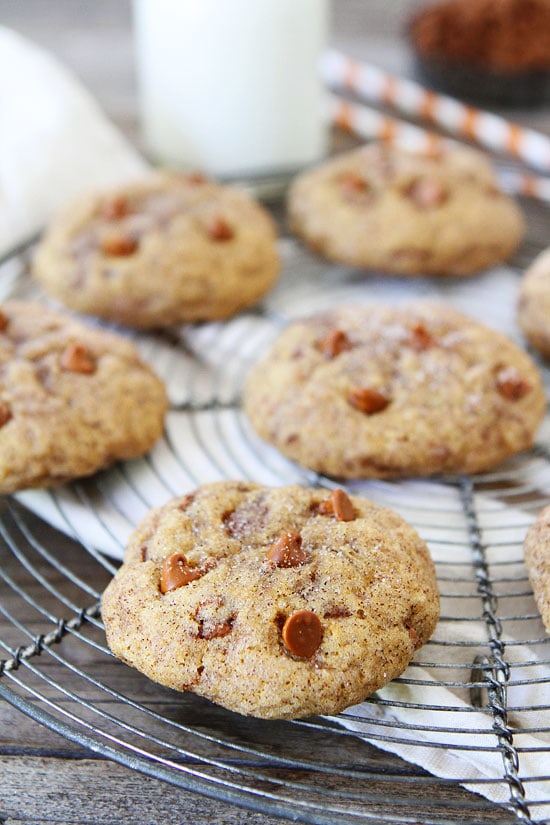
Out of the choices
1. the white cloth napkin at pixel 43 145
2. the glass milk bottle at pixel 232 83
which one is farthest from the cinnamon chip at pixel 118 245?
the glass milk bottle at pixel 232 83

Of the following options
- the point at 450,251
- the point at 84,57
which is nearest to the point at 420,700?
the point at 450,251

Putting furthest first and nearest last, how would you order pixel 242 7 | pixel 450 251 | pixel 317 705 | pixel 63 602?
1. pixel 242 7
2. pixel 450 251
3. pixel 63 602
4. pixel 317 705

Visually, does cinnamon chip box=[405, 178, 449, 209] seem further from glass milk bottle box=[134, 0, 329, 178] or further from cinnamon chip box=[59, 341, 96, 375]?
cinnamon chip box=[59, 341, 96, 375]

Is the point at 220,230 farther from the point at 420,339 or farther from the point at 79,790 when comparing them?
the point at 79,790

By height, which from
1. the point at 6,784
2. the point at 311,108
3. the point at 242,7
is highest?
the point at 242,7

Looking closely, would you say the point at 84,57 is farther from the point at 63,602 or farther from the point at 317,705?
the point at 317,705

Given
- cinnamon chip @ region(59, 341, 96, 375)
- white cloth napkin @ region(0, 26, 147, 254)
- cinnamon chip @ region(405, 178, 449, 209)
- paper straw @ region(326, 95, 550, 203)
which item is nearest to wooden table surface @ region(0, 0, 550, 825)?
cinnamon chip @ region(59, 341, 96, 375)
